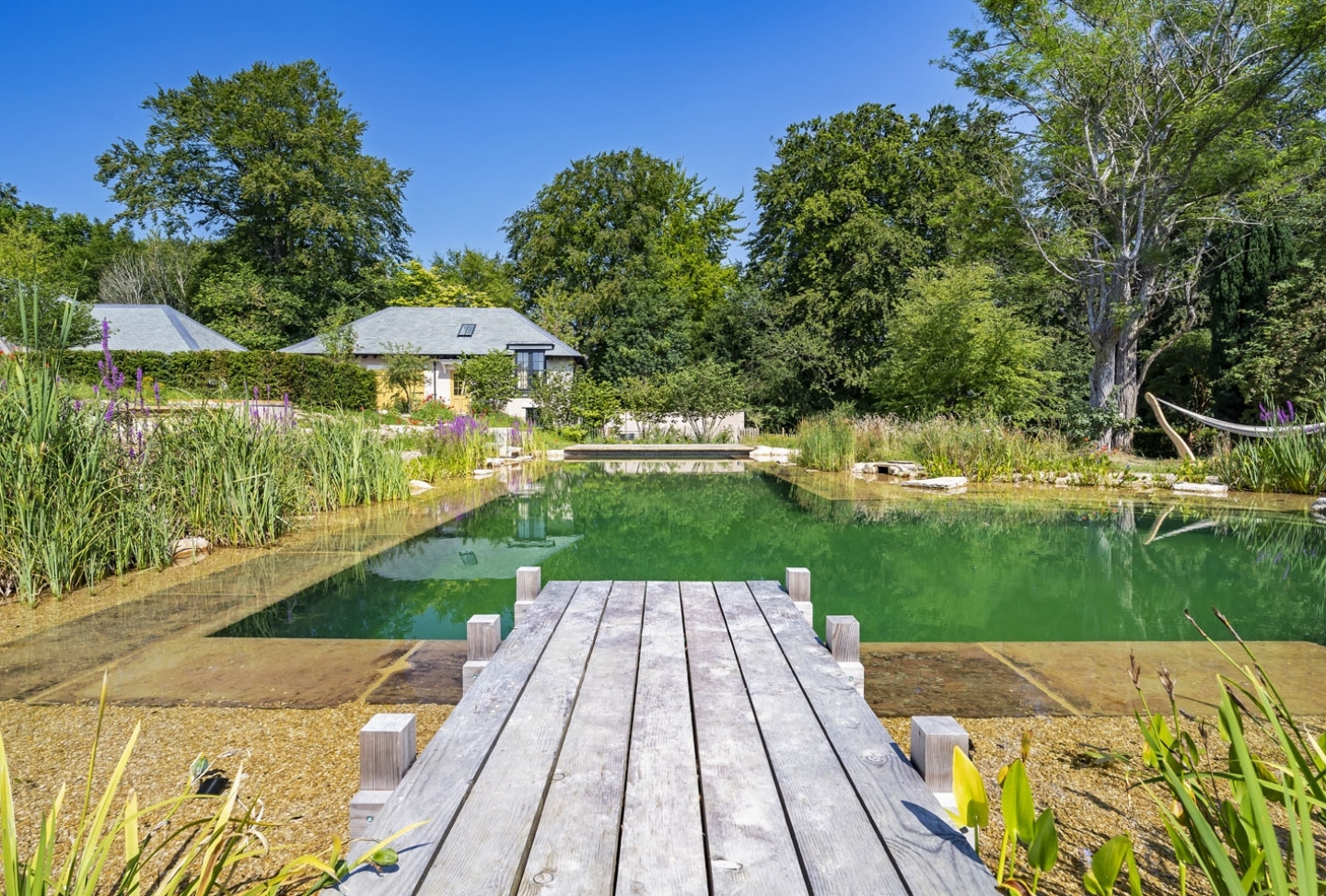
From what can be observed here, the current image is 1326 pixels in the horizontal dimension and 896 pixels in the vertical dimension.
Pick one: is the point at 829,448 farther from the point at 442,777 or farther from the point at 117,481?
the point at 442,777

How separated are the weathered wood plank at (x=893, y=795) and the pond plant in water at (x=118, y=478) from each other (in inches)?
167

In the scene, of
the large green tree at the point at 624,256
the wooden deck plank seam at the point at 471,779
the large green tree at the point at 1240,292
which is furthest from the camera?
the large green tree at the point at 624,256

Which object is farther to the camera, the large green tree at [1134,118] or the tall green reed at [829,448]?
the tall green reed at [829,448]

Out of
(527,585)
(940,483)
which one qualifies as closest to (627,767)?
(527,585)

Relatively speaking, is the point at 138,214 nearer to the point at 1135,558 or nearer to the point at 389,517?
the point at 389,517

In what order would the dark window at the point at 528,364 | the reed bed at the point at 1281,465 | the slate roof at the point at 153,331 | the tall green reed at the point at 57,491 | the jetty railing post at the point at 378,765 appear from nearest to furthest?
the jetty railing post at the point at 378,765
the tall green reed at the point at 57,491
the reed bed at the point at 1281,465
the slate roof at the point at 153,331
the dark window at the point at 528,364

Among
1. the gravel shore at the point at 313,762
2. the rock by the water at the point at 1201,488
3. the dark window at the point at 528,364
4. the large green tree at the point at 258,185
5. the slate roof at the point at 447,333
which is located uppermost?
the large green tree at the point at 258,185

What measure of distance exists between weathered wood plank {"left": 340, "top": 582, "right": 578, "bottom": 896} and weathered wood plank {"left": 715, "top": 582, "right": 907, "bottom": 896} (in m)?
0.61

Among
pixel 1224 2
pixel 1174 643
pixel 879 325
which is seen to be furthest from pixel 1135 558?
pixel 879 325

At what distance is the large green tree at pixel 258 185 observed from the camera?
26.7 m

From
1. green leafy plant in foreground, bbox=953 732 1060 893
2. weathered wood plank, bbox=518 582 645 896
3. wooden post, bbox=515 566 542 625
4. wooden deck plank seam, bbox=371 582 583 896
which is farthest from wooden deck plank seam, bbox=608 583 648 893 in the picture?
wooden post, bbox=515 566 542 625

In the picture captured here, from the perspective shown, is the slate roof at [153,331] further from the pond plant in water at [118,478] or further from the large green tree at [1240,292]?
the large green tree at [1240,292]

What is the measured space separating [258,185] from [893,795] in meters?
31.1

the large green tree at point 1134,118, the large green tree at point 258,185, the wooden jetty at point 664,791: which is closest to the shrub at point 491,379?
the large green tree at point 258,185
